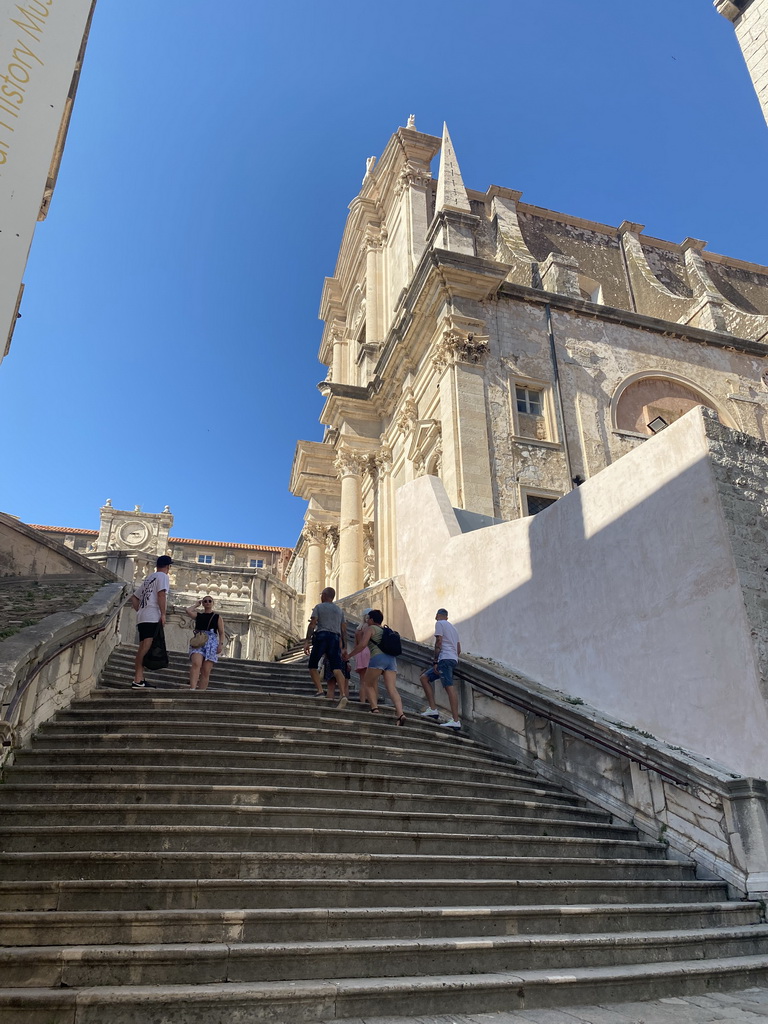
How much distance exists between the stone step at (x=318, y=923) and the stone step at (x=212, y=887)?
97mm

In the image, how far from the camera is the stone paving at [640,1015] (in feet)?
11.7

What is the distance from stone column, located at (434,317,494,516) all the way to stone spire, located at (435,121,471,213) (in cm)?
430

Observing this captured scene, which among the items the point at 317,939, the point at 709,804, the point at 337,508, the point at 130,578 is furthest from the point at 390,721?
the point at 337,508

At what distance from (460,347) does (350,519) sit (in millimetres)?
7802

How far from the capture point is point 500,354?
17812 millimetres

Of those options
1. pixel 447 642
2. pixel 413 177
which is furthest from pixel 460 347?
pixel 447 642

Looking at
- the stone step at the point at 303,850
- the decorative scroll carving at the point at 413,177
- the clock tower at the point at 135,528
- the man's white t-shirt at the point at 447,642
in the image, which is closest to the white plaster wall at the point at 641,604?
the man's white t-shirt at the point at 447,642

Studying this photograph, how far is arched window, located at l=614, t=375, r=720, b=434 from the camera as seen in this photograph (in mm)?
18594

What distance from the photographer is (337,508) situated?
89.5 ft

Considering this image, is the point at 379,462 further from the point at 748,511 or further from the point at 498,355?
the point at 748,511

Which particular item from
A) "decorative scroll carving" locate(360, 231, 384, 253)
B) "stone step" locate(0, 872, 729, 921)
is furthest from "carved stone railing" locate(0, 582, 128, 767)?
"decorative scroll carving" locate(360, 231, 384, 253)

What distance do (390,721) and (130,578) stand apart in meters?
9.81

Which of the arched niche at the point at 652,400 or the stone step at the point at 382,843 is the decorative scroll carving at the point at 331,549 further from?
the stone step at the point at 382,843

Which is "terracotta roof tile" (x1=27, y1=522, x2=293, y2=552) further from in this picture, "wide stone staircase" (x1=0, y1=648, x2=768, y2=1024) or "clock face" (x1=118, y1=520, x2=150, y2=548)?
"wide stone staircase" (x1=0, y1=648, x2=768, y2=1024)
